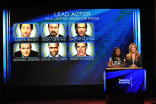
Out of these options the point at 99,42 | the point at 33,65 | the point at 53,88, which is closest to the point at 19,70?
the point at 33,65

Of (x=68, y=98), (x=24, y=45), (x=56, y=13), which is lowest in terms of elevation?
(x=68, y=98)

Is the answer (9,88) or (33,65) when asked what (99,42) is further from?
(9,88)

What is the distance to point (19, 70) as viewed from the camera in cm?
548

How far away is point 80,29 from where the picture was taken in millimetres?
5543

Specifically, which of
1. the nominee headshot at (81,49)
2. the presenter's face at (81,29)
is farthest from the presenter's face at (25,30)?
the presenter's face at (81,29)

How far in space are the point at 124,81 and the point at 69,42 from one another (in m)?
2.35

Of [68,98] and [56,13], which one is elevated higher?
[56,13]

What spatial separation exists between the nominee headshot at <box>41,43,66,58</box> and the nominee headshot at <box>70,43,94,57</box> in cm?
27

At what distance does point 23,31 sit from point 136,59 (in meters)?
3.35

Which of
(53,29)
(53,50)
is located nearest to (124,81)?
(53,50)

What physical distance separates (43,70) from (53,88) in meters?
0.64

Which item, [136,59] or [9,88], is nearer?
[136,59]

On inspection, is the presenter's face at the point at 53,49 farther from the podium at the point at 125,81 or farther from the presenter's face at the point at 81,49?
the podium at the point at 125,81

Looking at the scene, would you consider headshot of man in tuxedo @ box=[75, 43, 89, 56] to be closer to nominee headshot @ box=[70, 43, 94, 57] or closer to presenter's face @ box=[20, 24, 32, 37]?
nominee headshot @ box=[70, 43, 94, 57]
